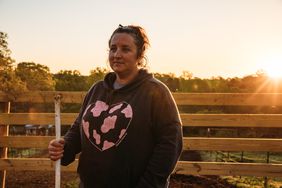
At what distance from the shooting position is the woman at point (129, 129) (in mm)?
1719

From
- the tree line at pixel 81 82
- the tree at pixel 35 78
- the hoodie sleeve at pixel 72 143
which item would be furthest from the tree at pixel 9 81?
the tree at pixel 35 78

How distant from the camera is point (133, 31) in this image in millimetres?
1935

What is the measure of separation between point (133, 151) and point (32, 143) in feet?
10.2

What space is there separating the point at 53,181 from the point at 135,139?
4135mm

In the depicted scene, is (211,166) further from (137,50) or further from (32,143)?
(137,50)

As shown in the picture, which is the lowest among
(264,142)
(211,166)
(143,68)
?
A: (211,166)

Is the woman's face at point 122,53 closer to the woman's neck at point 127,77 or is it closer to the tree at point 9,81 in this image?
the woman's neck at point 127,77

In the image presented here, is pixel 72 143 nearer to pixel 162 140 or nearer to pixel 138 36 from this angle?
pixel 162 140

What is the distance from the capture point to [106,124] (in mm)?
1796

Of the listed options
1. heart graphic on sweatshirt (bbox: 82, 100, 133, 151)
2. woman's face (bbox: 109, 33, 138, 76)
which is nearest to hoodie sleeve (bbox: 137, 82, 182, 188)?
heart graphic on sweatshirt (bbox: 82, 100, 133, 151)

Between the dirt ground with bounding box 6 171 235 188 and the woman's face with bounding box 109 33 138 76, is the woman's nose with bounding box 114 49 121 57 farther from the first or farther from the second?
the dirt ground with bounding box 6 171 235 188

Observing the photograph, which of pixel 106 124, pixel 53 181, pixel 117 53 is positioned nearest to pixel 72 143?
pixel 106 124

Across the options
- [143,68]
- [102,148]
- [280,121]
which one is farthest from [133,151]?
[280,121]

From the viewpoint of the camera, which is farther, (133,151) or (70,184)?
(70,184)
